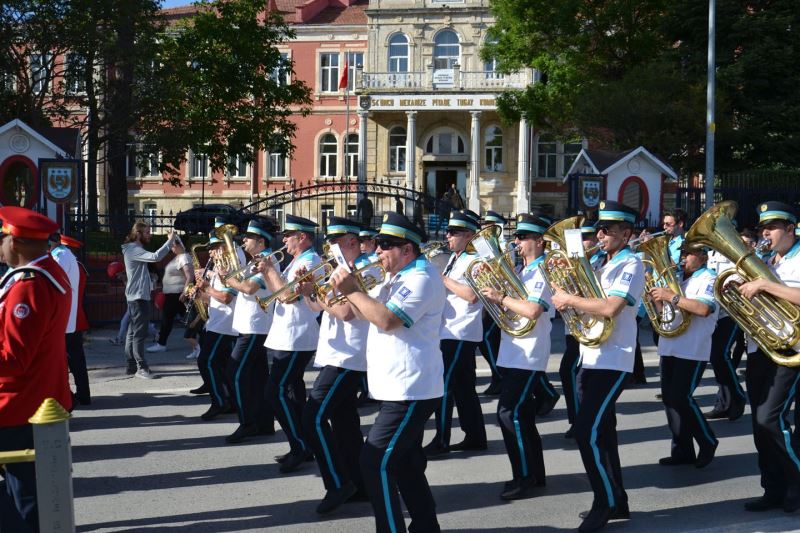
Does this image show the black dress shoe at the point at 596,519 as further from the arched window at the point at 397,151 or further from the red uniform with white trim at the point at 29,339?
the arched window at the point at 397,151

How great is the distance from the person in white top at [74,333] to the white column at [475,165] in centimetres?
3289

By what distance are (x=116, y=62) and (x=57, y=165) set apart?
8.06m

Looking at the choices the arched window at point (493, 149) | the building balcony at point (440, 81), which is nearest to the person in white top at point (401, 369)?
the building balcony at point (440, 81)

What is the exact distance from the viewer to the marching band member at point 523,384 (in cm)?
680

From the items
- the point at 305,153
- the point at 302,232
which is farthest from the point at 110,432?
the point at 305,153

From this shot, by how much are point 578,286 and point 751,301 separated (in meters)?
1.11

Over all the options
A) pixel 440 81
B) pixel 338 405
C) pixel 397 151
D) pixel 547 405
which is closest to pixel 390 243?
pixel 338 405

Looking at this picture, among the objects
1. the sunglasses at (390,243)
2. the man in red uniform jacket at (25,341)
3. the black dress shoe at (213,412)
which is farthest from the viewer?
the black dress shoe at (213,412)

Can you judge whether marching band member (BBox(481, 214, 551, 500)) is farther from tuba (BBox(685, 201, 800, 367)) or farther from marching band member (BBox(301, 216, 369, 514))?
tuba (BBox(685, 201, 800, 367))

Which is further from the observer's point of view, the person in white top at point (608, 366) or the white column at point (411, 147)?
the white column at point (411, 147)

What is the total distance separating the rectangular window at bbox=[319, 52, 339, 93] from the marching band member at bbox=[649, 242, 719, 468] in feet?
134

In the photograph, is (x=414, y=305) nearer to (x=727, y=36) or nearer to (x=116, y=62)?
(x=116, y=62)

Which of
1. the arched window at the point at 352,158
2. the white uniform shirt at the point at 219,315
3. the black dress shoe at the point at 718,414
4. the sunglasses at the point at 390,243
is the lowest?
the black dress shoe at the point at 718,414

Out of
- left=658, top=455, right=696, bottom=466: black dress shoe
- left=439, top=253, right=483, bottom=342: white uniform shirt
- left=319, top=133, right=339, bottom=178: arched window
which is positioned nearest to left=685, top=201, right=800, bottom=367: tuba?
left=658, top=455, right=696, bottom=466: black dress shoe
